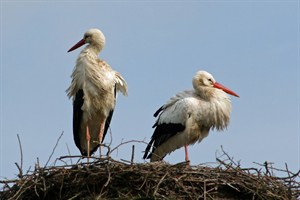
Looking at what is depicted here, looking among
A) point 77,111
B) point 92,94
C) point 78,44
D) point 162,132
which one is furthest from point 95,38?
point 162,132

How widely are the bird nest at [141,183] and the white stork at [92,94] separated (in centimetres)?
219

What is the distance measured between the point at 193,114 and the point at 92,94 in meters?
1.26

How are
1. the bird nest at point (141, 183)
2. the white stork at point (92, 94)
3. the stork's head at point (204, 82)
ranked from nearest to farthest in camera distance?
the bird nest at point (141, 183)
the white stork at point (92, 94)
the stork's head at point (204, 82)

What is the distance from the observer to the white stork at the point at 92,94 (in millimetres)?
9734

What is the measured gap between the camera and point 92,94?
31.9 ft

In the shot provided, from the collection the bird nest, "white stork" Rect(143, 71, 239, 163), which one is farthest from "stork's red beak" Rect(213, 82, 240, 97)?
the bird nest

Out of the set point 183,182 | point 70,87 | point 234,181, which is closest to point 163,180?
point 183,182

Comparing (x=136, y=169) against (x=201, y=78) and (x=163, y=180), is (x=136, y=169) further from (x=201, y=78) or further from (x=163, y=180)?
(x=201, y=78)

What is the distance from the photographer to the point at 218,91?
10.3 metres

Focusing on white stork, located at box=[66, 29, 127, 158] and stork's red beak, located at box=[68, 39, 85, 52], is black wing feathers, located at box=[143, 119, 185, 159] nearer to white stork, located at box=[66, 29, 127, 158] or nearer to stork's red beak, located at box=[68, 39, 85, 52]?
white stork, located at box=[66, 29, 127, 158]

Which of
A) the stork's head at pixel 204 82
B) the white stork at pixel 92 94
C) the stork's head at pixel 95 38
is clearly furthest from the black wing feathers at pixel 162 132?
the stork's head at pixel 95 38

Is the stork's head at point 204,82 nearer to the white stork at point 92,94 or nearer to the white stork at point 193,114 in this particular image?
the white stork at point 193,114

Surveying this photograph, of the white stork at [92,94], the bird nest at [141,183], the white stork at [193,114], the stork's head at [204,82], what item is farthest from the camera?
the stork's head at [204,82]

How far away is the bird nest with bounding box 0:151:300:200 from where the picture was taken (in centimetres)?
720
